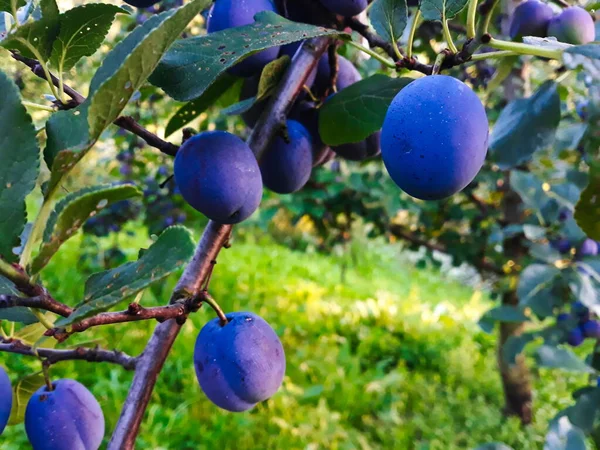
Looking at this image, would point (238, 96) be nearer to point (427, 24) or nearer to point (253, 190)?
point (253, 190)

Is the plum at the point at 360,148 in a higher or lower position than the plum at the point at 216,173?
lower

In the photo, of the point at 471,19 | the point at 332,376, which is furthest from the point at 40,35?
the point at 332,376

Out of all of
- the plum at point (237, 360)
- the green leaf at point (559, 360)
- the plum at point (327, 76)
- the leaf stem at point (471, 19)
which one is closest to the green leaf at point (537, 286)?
the green leaf at point (559, 360)

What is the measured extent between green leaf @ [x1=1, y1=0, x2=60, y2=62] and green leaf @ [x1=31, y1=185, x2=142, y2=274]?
17cm

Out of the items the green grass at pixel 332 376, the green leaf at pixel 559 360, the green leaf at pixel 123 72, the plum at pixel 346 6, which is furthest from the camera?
the green grass at pixel 332 376

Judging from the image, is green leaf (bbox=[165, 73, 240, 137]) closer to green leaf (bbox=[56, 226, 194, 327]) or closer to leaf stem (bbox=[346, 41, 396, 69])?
leaf stem (bbox=[346, 41, 396, 69])

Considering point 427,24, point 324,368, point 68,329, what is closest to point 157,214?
point 324,368

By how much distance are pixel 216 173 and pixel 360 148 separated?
0.96ft

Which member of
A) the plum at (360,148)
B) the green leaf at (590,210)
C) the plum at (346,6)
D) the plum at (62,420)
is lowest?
the plum at (62,420)

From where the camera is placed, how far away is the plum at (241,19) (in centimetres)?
61

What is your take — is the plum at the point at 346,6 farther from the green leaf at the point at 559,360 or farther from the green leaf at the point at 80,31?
the green leaf at the point at 559,360

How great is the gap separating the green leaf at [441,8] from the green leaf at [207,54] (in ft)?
0.28

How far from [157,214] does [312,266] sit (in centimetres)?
250

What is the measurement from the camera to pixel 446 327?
3758mm
